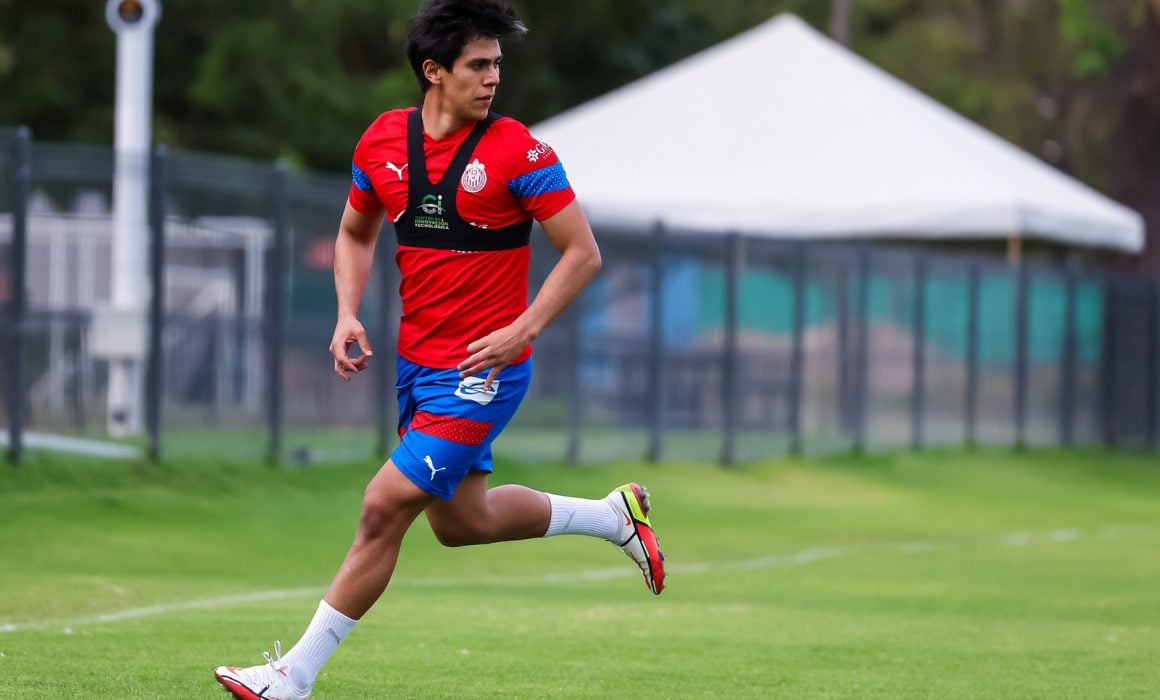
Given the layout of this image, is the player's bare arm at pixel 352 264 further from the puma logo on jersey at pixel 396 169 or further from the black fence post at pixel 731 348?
the black fence post at pixel 731 348

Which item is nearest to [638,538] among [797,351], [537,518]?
[537,518]

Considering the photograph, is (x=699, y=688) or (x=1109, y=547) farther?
(x=1109, y=547)

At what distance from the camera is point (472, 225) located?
6.93 metres

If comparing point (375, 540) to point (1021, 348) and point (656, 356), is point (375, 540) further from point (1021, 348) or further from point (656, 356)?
point (1021, 348)

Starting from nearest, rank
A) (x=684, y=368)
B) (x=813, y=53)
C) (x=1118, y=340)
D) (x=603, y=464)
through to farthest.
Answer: (x=603, y=464) → (x=684, y=368) → (x=813, y=53) → (x=1118, y=340)

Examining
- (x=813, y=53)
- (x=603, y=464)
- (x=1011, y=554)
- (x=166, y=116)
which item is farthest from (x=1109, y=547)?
(x=166, y=116)

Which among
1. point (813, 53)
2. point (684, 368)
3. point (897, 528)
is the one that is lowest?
point (897, 528)

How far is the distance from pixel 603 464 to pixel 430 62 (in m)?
14.1

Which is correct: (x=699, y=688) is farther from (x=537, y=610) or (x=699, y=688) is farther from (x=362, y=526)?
(x=537, y=610)

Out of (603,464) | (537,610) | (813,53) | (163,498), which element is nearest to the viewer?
(537,610)

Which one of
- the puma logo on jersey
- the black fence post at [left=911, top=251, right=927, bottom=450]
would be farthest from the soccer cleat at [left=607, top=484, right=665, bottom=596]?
the black fence post at [left=911, top=251, right=927, bottom=450]

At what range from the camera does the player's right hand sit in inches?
275

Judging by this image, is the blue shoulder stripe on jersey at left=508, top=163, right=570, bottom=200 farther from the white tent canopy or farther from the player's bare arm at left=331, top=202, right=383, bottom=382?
the white tent canopy

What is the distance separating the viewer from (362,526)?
22.7ft
